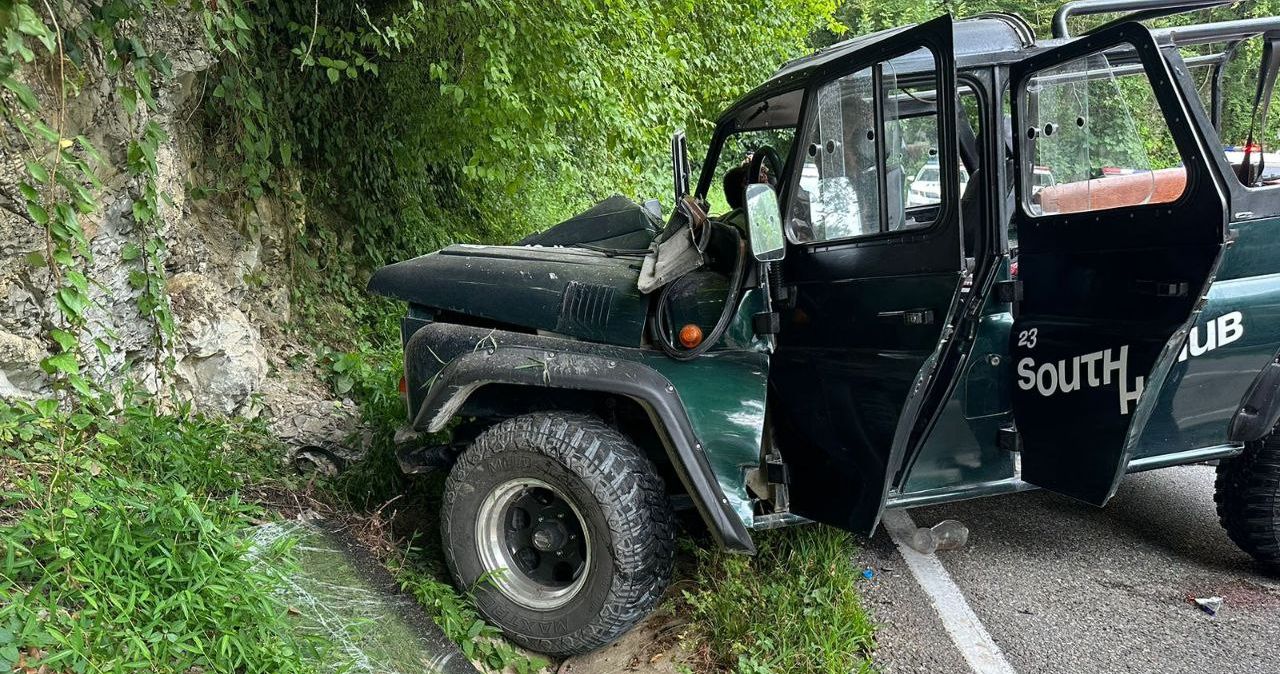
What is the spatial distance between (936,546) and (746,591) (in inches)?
45.7

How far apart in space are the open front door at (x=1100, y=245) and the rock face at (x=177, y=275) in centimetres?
345

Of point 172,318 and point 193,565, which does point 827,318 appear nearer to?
point 193,565

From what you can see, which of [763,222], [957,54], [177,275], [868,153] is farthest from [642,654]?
[177,275]

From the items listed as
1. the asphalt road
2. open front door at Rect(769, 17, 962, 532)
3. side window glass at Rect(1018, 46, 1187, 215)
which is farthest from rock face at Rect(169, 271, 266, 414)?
side window glass at Rect(1018, 46, 1187, 215)

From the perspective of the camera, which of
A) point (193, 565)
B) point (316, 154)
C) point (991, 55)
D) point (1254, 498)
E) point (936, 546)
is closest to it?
point (193, 565)

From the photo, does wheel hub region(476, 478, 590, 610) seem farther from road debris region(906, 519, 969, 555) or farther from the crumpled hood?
road debris region(906, 519, 969, 555)

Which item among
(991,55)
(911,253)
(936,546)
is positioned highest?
(991,55)

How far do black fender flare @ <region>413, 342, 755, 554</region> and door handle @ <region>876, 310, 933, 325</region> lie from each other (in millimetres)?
776

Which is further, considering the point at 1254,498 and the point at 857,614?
the point at 1254,498

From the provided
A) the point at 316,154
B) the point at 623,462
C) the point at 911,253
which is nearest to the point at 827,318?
the point at 911,253

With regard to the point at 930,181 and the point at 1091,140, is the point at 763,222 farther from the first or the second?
the point at 1091,140

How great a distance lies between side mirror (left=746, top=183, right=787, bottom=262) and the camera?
2.67 m

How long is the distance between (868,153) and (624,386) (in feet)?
3.78

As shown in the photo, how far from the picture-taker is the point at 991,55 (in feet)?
10.1
